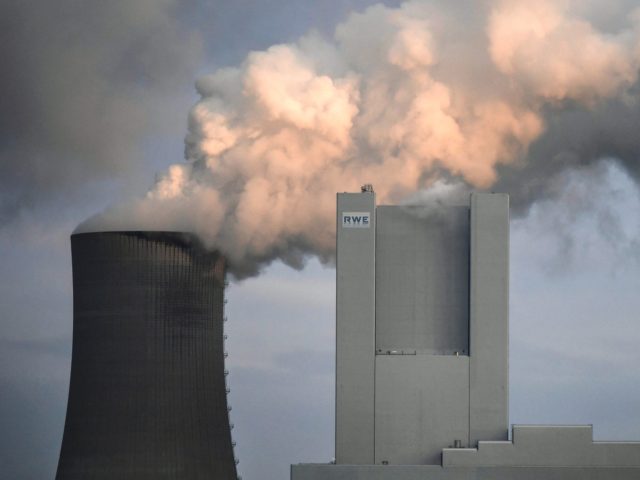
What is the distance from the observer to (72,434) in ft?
159

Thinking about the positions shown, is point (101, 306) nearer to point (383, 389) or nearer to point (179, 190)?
point (179, 190)

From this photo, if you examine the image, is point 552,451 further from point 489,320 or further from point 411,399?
point 411,399

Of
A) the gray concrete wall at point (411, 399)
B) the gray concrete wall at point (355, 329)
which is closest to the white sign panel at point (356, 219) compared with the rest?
the gray concrete wall at point (355, 329)

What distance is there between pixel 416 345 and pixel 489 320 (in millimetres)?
2337

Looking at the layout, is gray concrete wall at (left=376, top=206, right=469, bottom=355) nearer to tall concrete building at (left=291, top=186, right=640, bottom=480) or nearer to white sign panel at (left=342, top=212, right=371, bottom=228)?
tall concrete building at (left=291, top=186, right=640, bottom=480)

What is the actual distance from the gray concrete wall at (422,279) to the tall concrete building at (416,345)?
Answer: 30 millimetres

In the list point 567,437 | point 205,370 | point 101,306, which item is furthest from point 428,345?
point 101,306

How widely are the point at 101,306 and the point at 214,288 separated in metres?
3.89

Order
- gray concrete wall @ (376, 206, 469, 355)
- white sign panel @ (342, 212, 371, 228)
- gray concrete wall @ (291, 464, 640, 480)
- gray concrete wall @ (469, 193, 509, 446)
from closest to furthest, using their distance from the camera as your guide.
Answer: gray concrete wall @ (291, 464, 640, 480) < gray concrete wall @ (469, 193, 509, 446) < white sign panel @ (342, 212, 371, 228) < gray concrete wall @ (376, 206, 469, 355)

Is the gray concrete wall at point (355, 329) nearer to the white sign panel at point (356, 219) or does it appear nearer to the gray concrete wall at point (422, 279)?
the white sign panel at point (356, 219)

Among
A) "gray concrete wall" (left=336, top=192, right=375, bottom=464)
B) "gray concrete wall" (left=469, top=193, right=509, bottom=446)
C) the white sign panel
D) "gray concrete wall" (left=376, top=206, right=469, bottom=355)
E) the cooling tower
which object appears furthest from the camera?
the cooling tower

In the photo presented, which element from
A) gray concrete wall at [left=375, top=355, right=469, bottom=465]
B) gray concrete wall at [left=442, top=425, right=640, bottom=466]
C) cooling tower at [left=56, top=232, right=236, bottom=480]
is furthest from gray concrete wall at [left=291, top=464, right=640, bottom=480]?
cooling tower at [left=56, top=232, right=236, bottom=480]

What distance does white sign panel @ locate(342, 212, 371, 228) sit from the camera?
4419 cm

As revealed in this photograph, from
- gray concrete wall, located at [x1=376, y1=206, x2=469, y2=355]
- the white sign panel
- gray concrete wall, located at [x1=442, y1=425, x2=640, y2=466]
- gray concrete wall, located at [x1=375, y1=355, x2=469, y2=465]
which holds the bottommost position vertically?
gray concrete wall, located at [x1=442, y1=425, x2=640, y2=466]
